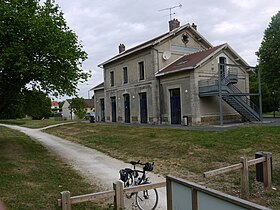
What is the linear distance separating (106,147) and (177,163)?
566 cm

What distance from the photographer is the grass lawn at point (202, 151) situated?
27.3 feet

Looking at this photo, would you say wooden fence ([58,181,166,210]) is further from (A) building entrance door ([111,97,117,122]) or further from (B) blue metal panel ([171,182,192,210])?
(A) building entrance door ([111,97,117,122])

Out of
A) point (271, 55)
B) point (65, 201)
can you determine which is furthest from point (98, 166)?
point (271, 55)

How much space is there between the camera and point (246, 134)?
15.7 m

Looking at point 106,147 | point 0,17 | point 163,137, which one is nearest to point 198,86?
point 163,137

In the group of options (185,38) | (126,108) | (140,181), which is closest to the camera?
(140,181)

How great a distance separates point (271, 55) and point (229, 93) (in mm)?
13875

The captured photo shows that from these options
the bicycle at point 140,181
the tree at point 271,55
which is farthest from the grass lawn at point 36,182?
the tree at point 271,55

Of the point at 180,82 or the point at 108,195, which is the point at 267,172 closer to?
the point at 108,195

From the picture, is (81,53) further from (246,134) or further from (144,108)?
(144,108)

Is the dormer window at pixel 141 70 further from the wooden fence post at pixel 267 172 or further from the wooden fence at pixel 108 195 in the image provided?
the wooden fence at pixel 108 195

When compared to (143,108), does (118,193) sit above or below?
below

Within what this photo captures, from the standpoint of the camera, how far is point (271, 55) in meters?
33.0

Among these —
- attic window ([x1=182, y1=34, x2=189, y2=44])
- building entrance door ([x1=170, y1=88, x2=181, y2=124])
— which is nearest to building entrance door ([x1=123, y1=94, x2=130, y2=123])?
building entrance door ([x1=170, y1=88, x2=181, y2=124])
